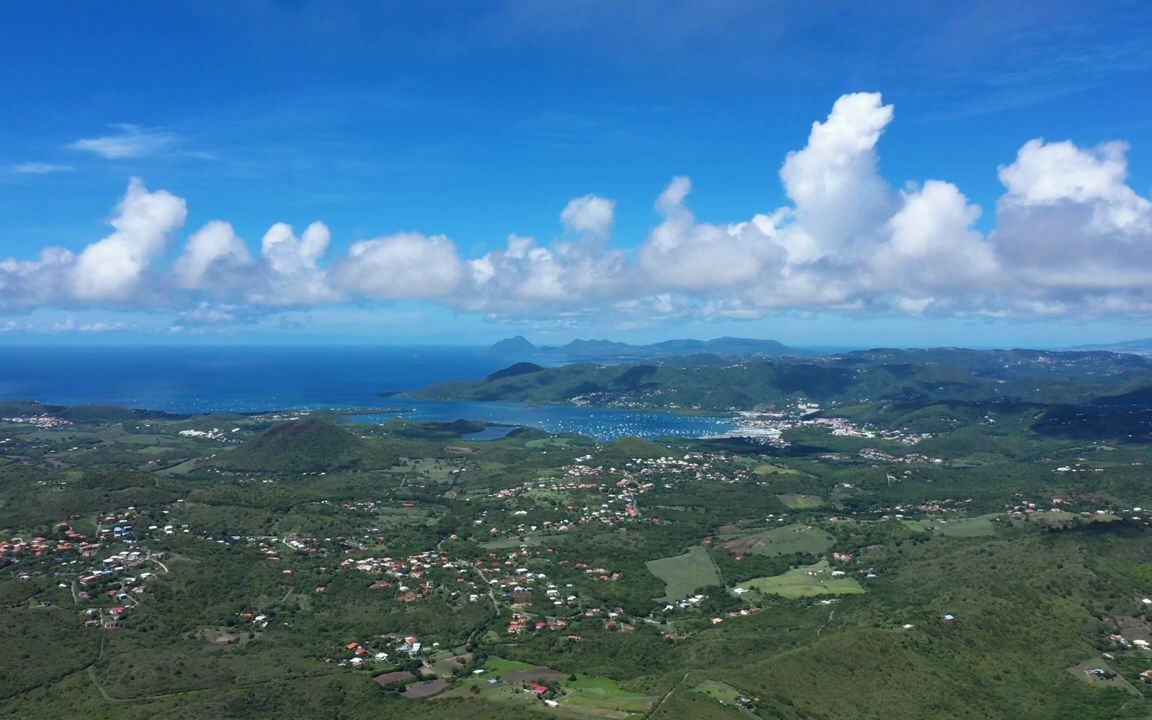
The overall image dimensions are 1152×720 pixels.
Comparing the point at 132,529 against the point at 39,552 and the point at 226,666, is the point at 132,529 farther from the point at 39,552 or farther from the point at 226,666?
the point at 226,666

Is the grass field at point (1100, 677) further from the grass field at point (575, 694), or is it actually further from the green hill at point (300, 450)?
the green hill at point (300, 450)

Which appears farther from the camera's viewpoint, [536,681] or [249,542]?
[249,542]

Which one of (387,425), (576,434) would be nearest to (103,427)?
(387,425)

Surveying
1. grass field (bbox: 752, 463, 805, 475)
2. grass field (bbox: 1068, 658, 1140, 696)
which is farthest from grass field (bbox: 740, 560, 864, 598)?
grass field (bbox: 752, 463, 805, 475)

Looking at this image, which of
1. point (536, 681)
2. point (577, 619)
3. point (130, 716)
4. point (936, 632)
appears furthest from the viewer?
point (577, 619)

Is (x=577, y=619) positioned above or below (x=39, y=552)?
below

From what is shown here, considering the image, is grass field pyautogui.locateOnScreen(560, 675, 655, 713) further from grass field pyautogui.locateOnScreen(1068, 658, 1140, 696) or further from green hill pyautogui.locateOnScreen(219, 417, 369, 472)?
green hill pyautogui.locateOnScreen(219, 417, 369, 472)
